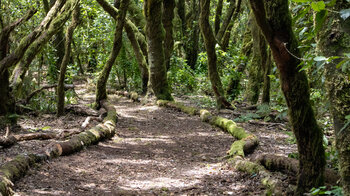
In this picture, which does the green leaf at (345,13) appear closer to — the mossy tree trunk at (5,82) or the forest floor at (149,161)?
the forest floor at (149,161)

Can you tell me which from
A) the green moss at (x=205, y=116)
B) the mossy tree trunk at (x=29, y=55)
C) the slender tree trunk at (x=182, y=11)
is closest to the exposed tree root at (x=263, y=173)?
the green moss at (x=205, y=116)

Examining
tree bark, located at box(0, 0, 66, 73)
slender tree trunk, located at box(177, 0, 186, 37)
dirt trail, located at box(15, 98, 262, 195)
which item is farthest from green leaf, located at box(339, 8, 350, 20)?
slender tree trunk, located at box(177, 0, 186, 37)

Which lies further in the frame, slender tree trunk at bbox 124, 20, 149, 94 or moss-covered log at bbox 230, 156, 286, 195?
slender tree trunk at bbox 124, 20, 149, 94

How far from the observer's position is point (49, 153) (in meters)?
5.57

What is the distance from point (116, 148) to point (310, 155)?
15.3 feet

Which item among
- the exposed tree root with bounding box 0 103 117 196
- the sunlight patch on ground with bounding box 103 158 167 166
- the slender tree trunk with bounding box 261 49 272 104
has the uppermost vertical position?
the slender tree trunk with bounding box 261 49 272 104

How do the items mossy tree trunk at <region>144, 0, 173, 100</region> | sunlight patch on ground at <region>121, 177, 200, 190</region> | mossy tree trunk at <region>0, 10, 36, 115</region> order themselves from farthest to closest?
mossy tree trunk at <region>144, 0, 173, 100</region> < mossy tree trunk at <region>0, 10, 36, 115</region> < sunlight patch on ground at <region>121, 177, 200, 190</region>

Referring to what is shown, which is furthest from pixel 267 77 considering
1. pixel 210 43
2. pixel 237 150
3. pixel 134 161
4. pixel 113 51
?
pixel 134 161

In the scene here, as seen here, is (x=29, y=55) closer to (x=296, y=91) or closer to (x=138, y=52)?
(x=296, y=91)

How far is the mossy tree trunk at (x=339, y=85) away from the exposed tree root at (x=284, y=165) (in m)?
1.01

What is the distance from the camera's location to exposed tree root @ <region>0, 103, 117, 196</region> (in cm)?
395

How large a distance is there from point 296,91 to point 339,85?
65cm

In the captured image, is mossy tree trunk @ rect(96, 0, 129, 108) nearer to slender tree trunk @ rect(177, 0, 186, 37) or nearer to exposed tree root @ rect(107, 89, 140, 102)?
exposed tree root @ rect(107, 89, 140, 102)

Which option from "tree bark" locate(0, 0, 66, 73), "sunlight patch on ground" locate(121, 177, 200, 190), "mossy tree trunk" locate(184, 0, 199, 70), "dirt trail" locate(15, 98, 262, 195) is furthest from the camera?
"mossy tree trunk" locate(184, 0, 199, 70)
